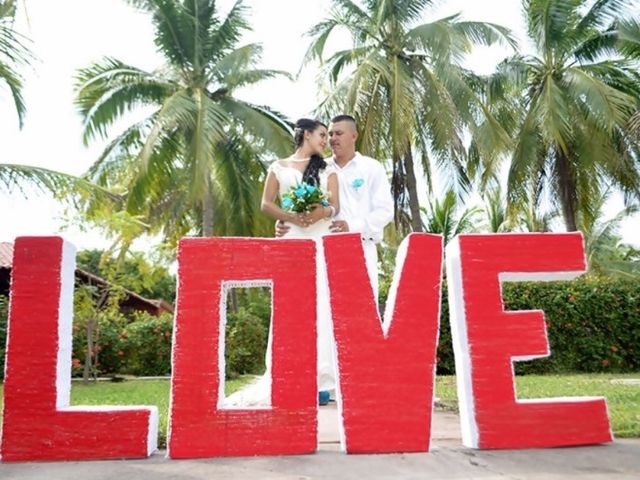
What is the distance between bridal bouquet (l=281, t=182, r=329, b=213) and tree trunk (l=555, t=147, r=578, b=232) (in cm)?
1513

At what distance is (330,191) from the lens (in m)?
4.75

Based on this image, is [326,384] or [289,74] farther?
[289,74]

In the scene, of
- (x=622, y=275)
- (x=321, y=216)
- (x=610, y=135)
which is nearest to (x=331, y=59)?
(x=610, y=135)

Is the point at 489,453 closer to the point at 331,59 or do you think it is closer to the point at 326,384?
the point at 326,384

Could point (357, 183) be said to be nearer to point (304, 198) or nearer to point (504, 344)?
point (304, 198)

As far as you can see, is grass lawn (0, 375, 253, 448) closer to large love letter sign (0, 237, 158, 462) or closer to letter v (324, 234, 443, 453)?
large love letter sign (0, 237, 158, 462)

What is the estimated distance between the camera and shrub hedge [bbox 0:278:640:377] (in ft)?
45.0

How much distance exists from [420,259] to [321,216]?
917mm

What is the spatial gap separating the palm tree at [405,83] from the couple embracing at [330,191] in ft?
34.9

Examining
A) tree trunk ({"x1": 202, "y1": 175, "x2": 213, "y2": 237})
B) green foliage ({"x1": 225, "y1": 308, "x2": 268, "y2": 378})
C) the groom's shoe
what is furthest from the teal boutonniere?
tree trunk ({"x1": 202, "y1": 175, "x2": 213, "y2": 237})

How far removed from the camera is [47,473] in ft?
10.4

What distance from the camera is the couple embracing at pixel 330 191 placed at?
4.75 meters

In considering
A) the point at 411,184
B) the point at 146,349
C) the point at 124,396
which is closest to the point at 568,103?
the point at 411,184

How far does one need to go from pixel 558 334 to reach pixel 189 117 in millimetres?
9588
